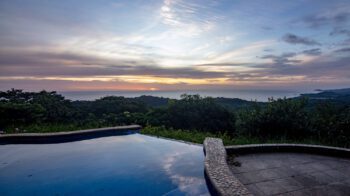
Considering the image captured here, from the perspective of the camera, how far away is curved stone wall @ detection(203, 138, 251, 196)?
187 inches

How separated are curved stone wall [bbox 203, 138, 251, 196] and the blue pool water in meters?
0.48

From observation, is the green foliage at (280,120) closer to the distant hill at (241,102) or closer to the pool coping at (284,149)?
the distant hill at (241,102)

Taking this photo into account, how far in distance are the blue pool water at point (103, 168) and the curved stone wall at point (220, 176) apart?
0.48 metres

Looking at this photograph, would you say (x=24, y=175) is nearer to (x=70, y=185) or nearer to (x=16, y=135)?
(x=70, y=185)

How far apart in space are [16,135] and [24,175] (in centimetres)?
389

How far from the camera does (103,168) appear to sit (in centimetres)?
786

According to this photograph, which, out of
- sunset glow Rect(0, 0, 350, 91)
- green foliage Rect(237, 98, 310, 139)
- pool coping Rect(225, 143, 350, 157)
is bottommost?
pool coping Rect(225, 143, 350, 157)

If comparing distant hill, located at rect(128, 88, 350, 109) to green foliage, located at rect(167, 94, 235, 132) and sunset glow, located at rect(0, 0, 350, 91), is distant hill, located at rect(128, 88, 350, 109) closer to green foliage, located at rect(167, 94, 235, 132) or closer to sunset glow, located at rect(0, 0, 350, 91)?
green foliage, located at rect(167, 94, 235, 132)

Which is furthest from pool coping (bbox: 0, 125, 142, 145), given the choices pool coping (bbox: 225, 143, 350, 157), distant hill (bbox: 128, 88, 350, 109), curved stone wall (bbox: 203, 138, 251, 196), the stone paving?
distant hill (bbox: 128, 88, 350, 109)

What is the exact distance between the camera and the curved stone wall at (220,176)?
15.6 ft

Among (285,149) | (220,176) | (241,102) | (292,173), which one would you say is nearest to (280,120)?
(285,149)

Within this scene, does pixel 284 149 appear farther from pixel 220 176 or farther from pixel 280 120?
pixel 220 176

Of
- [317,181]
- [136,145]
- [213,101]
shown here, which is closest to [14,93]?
[136,145]

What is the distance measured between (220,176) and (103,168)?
4.20 m
